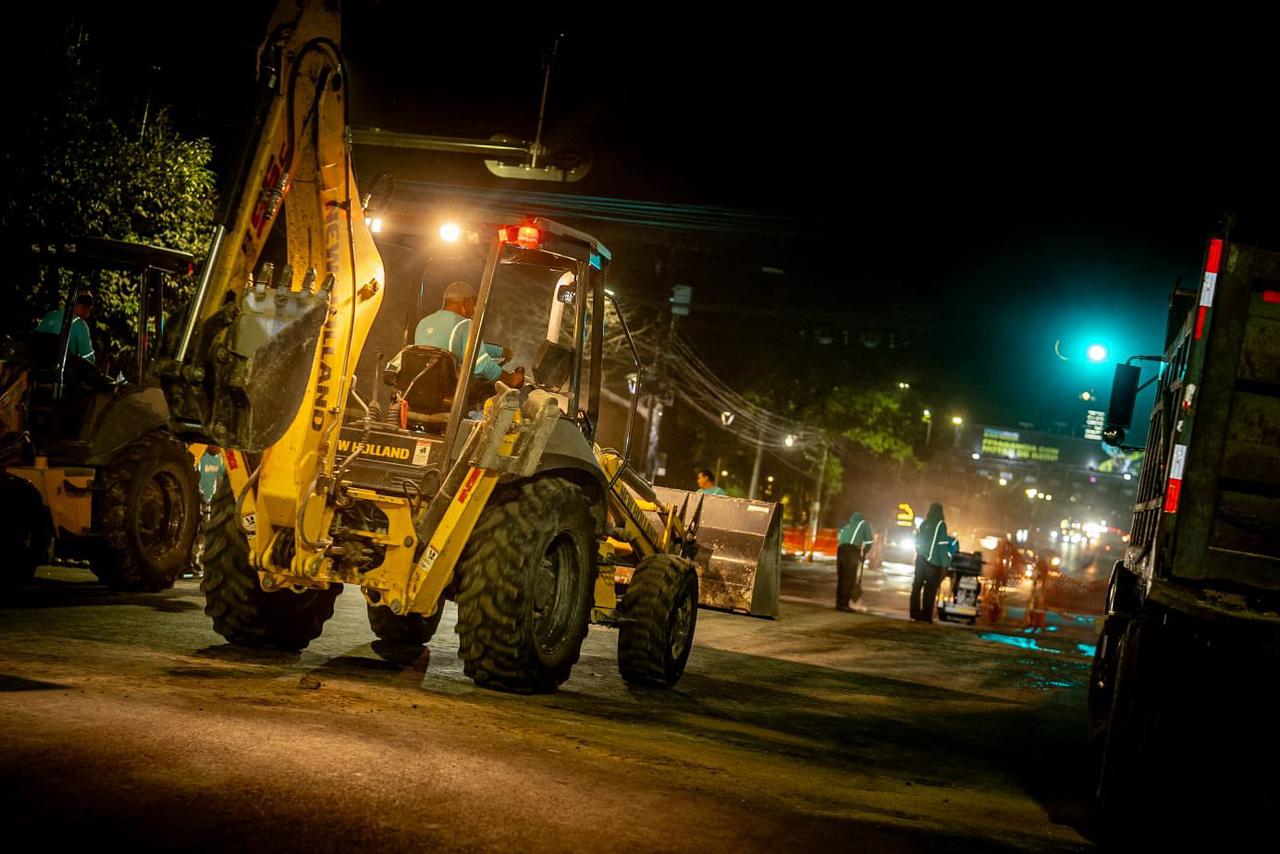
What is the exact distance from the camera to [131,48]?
17766 millimetres

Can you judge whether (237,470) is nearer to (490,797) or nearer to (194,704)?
(194,704)

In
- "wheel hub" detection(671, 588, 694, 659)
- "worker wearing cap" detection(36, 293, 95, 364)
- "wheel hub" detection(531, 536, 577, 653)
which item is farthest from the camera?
"worker wearing cap" detection(36, 293, 95, 364)

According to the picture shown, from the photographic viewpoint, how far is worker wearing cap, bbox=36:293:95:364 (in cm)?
1080

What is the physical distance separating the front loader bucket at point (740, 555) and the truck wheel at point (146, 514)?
5270 millimetres

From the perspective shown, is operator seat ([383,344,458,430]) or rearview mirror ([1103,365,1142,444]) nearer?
operator seat ([383,344,458,430])

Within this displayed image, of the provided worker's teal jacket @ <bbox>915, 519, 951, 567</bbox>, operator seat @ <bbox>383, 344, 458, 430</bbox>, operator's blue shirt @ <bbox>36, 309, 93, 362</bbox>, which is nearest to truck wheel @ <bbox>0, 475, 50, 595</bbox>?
operator's blue shirt @ <bbox>36, 309, 93, 362</bbox>

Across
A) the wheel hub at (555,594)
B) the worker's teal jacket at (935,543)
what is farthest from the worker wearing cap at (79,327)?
the worker's teal jacket at (935,543)

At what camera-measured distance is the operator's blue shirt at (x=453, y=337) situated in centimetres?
803

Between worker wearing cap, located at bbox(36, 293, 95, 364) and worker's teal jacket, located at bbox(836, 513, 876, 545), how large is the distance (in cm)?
1380

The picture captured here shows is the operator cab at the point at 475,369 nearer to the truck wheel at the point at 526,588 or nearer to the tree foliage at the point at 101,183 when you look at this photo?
the truck wheel at the point at 526,588

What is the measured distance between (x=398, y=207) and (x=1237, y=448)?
5.65 metres

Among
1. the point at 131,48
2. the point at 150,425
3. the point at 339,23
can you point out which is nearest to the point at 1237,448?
the point at 339,23

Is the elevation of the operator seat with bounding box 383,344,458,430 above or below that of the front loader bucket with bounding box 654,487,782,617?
above

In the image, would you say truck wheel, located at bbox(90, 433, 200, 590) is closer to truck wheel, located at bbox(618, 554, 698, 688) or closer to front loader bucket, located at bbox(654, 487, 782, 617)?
truck wheel, located at bbox(618, 554, 698, 688)
